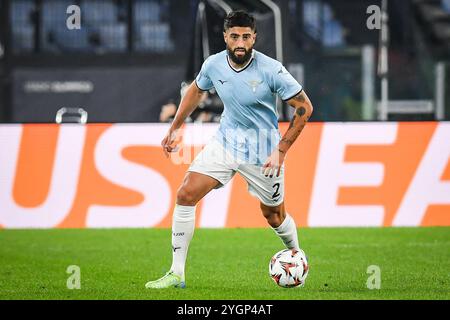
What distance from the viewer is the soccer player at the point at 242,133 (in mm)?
8805

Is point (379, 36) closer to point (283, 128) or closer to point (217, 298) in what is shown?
point (283, 128)

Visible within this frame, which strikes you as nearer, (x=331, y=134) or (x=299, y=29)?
Result: (x=331, y=134)

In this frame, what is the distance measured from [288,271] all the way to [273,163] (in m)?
0.81

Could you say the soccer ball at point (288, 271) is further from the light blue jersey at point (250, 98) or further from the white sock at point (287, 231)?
the light blue jersey at point (250, 98)

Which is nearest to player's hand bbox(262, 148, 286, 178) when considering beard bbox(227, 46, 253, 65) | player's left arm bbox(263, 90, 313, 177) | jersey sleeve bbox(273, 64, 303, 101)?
player's left arm bbox(263, 90, 313, 177)

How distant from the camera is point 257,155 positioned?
912 centimetres

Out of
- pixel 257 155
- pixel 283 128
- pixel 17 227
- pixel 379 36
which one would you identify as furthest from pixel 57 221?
pixel 379 36

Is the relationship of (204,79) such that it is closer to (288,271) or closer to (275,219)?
(275,219)

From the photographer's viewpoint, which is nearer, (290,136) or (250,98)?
(290,136)

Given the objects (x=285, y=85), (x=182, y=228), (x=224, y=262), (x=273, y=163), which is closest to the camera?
(x=273, y=163)

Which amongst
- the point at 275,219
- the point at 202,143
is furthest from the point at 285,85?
the point at 202,143

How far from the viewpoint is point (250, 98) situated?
352 inches

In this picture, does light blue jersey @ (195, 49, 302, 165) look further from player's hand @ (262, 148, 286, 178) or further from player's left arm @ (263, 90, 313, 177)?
player's hand @ (262, 148, 286, 178)

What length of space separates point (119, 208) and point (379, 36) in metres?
5.98
